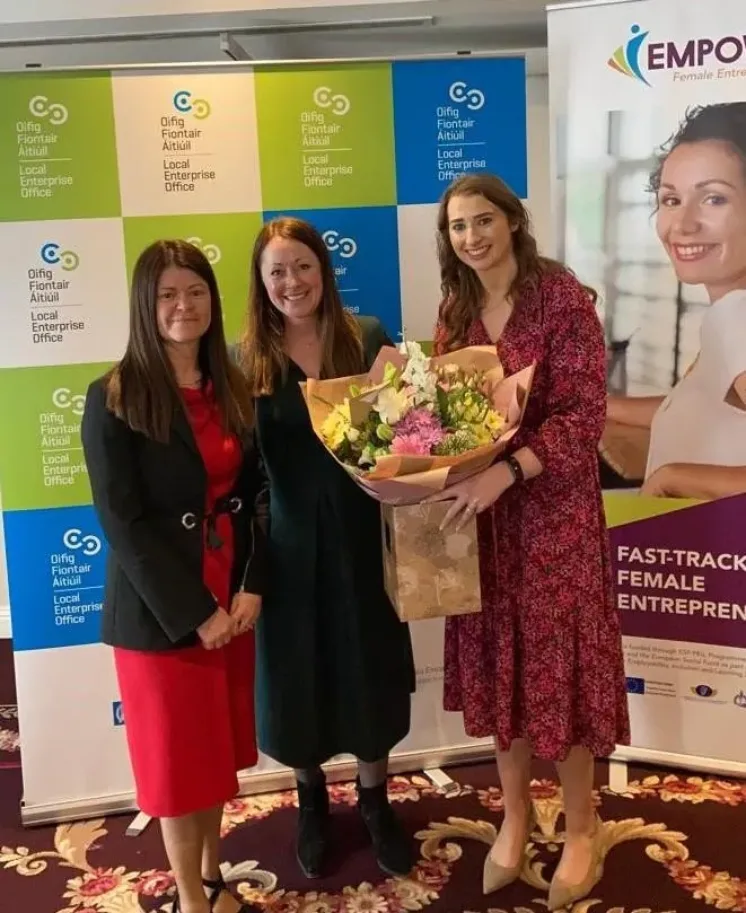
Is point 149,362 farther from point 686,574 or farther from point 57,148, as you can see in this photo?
point 686,574

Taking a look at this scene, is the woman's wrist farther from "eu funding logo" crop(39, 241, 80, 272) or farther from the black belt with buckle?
"eu funding logo" crop(39, 241, 80, 272)

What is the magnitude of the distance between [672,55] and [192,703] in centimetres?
198

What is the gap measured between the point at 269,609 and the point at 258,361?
56 centimetres

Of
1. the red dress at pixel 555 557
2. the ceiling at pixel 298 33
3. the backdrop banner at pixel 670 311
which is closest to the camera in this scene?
the red dress at pixel 555 557

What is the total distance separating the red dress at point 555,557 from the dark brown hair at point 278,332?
0.22 metres

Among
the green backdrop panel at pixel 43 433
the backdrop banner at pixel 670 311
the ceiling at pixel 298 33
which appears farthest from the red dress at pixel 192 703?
the ceiling at pixel 298 33

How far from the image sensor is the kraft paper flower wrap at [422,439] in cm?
164

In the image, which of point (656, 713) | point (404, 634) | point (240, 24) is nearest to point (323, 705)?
point (404, 634)

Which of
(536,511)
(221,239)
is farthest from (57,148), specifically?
(536,511)

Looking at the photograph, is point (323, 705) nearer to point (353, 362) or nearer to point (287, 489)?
point (287, 489)

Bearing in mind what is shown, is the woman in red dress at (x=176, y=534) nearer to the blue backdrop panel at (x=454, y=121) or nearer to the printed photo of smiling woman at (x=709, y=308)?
the blue backdrop panel at (x=454, y=121)

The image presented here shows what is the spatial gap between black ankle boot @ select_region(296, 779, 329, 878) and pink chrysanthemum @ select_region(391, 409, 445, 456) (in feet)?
3.48

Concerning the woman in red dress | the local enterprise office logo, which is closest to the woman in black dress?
the woman in red dress

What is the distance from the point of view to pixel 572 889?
2061 millimetres
